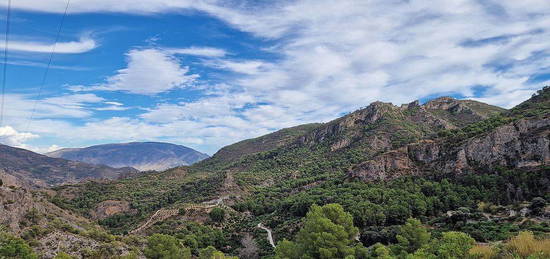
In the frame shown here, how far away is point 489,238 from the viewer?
40656 millimetres

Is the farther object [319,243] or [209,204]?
[209,204]

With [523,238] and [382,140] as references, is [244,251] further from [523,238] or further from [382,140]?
[382,140]

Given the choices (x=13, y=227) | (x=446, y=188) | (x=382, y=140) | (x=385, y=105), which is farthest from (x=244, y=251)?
(x=385, y=105)

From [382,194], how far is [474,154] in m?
22.8

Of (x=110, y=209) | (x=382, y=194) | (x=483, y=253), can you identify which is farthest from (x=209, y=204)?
(x=483, y=253)

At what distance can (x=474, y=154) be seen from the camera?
76.4 m

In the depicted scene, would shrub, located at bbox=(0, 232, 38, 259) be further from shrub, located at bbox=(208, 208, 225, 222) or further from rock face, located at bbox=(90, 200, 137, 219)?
rock face, located at bbox=(90, 200, 137, 219)

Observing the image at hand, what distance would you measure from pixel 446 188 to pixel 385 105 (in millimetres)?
109506

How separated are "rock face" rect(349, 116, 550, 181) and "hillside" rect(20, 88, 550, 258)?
204 millimetres

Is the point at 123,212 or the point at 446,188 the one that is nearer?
the point at 446,188

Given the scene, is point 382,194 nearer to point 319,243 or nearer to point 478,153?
point 478,153

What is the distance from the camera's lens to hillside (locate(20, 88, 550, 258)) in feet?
190

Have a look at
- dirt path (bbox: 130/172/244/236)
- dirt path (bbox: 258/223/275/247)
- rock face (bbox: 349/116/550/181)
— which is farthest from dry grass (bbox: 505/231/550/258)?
rock face (bbox: 349/116/550/181)

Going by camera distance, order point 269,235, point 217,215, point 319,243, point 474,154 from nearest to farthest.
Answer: point 319,243, point 269,235, point 474,154, point 217,215
